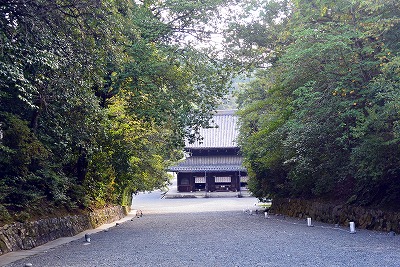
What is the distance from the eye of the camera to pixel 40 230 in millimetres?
13219

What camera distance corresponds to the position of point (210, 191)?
55000 millimetres

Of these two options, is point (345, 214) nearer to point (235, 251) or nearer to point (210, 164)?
point (235, 251)

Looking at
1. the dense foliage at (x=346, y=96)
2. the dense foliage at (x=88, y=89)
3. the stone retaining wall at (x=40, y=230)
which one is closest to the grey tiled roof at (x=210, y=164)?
the dense foliage at (x=88, y=89)

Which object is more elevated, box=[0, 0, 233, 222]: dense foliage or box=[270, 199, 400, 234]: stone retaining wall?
box=[0, 0, 233, 222]: dense foliage

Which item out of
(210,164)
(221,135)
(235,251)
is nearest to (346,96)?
(235,251)

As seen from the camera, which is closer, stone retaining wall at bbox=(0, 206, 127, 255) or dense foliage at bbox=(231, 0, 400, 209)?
stone retaining wall at bbox=(0, 206, 127, 255)

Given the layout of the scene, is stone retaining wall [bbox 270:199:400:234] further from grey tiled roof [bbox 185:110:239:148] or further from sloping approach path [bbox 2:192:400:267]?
grey tiled roof [bbox 185:110:239:148]

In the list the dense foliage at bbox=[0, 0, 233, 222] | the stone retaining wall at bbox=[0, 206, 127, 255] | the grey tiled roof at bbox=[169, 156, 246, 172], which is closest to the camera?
the dense foliage at bbox=[0, 0, 233, 222]

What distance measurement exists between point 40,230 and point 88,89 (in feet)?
13.5

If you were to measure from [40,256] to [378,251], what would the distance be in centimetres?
674

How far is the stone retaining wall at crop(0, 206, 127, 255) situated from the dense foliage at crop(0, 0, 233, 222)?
39 cm

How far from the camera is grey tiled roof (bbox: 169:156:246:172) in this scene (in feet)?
172

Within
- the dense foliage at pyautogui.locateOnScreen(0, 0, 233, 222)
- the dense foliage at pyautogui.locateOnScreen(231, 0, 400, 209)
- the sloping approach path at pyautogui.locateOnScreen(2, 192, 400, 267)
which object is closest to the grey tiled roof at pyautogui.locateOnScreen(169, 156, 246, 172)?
the dense foliage at pyautogui.locateOnScreen(0, 0, 233, 222)

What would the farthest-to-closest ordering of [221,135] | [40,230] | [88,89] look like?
[221,135], [40,230], [88,89]
